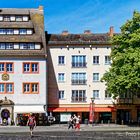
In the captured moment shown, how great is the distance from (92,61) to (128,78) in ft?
72.1

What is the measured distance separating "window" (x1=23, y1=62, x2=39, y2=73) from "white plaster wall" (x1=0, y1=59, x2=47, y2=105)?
505mm

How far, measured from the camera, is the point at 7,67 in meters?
87.9

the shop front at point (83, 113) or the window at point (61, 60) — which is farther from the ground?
the window at point (61, 60)

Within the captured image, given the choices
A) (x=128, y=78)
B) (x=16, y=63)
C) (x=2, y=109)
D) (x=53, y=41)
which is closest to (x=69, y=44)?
(x=53, y=41)

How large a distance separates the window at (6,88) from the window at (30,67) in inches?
133

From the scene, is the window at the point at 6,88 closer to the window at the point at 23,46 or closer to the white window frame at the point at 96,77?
the window at the point at 23,46

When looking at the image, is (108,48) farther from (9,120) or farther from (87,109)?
(9,120)

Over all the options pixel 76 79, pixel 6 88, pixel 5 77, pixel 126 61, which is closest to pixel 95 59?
pixel 76 79

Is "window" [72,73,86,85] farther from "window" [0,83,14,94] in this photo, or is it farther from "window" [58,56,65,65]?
"window" [0,83,14,94]

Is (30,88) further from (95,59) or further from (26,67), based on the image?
(95,59)

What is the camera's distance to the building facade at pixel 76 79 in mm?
92250

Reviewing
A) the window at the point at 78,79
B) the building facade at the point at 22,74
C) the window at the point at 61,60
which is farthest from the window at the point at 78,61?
the building facade at the point at 22,74

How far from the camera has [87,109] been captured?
302 ft

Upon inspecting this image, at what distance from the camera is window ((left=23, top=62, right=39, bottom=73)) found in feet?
288
